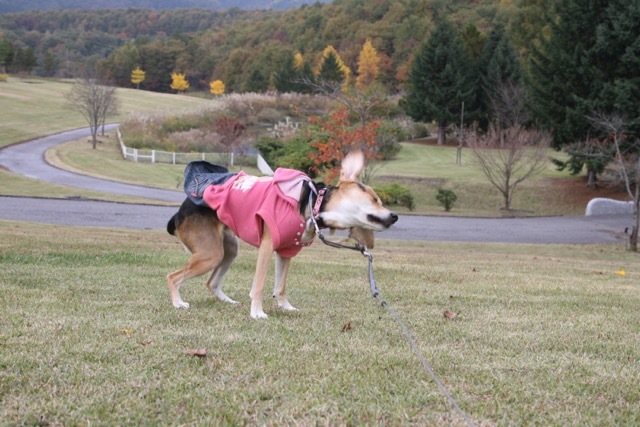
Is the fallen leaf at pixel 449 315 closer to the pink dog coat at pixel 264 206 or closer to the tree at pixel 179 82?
the pink dog coat at pixel 264 206

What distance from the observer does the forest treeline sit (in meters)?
89.6

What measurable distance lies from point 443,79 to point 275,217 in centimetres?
4722

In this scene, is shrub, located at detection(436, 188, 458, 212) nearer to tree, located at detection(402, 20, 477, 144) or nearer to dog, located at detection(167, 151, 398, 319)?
tree, located at detection(402, 20, 477, 144)

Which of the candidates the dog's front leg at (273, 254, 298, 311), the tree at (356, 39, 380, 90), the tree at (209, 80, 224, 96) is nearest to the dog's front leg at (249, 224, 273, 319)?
the dog's front leg at (273, 254, 298, 311)

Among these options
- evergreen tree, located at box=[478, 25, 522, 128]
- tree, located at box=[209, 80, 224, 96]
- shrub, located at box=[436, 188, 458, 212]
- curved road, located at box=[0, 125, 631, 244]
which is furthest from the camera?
tree, located at box=[209, 80, 224, 96]

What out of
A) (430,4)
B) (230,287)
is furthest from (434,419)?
(430,4)

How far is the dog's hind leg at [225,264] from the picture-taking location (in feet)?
22.3

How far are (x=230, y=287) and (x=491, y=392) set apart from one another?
16.1ft

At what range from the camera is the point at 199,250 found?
251 inches

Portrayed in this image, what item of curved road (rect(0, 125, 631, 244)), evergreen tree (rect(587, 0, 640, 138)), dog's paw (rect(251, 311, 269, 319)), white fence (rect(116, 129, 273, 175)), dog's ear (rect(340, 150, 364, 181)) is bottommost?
curved road (rect(0, 125, 631, 244))

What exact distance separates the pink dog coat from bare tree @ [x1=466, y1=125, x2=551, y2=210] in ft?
91.2

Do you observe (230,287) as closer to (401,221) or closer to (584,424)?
(584,424)

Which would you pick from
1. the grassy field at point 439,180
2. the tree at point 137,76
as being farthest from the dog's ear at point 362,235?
the tree at point 137,76

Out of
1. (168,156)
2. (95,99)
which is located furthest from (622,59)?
(95,99)
